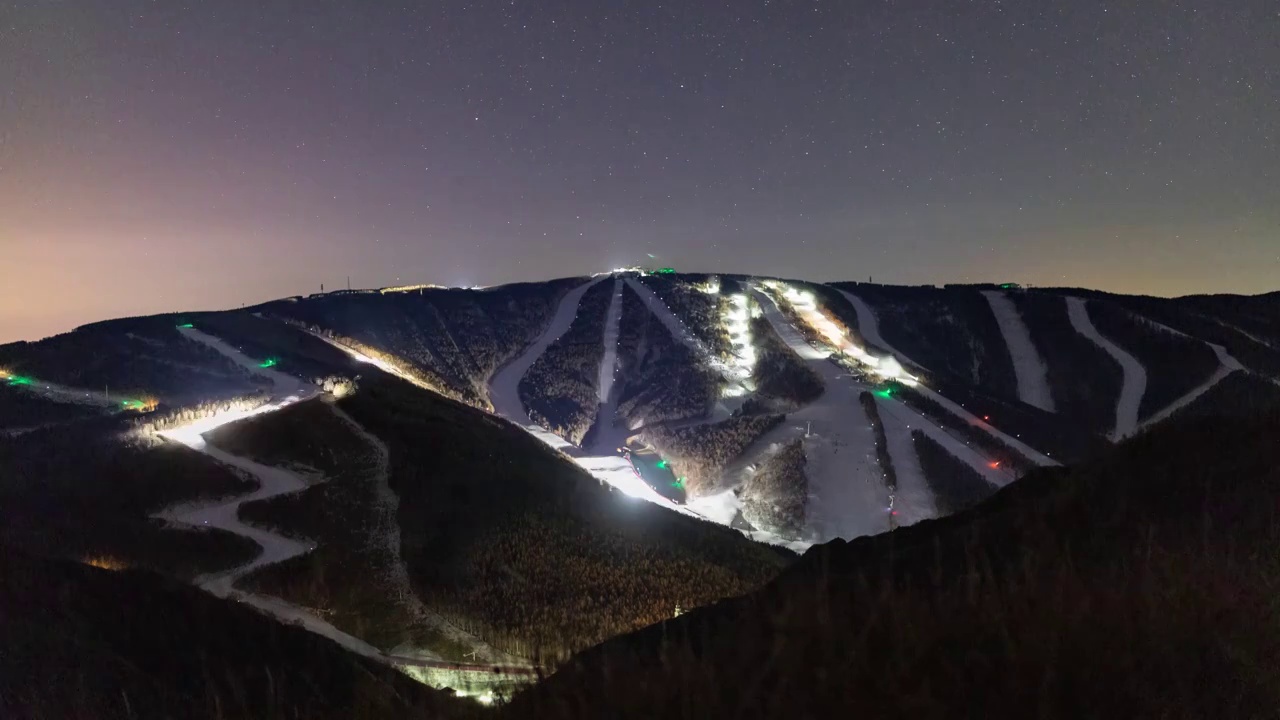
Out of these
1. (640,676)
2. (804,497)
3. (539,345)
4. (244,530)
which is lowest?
(804,497)

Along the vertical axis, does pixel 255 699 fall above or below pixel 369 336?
below

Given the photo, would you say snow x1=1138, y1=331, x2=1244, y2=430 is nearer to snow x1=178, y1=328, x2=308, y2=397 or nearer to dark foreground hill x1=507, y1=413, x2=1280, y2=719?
snow x1=178, y1=328, x2=308, y2=397

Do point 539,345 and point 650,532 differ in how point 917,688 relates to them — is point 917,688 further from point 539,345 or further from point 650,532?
point 539,345

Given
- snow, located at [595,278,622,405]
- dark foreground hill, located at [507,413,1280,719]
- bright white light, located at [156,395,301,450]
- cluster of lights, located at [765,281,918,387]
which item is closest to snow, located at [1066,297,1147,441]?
cluster of lights, located at [765,281,918,387]

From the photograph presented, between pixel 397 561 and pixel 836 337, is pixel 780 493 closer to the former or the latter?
pixel 397 561

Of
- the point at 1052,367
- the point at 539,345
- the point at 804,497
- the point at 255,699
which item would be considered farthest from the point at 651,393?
the point at 255,699

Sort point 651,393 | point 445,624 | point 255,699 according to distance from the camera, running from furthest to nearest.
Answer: point 651,393, point 445,624, point 255,699

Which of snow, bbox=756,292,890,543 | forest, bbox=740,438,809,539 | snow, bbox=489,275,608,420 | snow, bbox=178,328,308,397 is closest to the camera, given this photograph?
snow, bbox=178,328,308,397

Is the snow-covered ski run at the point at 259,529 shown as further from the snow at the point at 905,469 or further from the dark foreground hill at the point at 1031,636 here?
the snow at the point at 905,469
